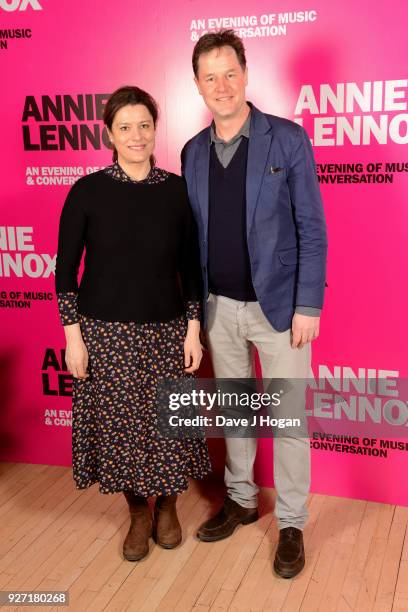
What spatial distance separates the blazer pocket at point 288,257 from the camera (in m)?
2.32

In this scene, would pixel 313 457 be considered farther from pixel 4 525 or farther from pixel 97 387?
pixel 4 525

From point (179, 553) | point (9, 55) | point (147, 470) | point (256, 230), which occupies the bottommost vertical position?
point (179, 553)

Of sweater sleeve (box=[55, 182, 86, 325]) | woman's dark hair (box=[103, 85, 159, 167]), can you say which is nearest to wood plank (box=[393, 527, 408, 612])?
sweater sleeve (box=[55, 182, 86, 325])

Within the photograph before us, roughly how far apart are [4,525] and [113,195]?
4.60ft

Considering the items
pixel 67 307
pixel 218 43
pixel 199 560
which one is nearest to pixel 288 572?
pixel 199 560

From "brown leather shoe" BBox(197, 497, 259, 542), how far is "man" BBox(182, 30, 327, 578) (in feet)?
0.79

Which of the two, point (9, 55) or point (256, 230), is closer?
point (256, 230)

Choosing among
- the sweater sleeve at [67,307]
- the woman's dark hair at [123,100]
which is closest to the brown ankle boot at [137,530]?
Result: the sweater sleeve at [67,307]

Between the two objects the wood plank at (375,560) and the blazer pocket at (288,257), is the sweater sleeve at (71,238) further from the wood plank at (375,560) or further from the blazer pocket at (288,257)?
the wood plank at (375,560)

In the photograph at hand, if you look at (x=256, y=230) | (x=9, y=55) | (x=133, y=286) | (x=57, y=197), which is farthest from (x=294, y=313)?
(x=9, y=55)

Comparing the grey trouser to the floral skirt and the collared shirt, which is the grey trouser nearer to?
the floral skirt

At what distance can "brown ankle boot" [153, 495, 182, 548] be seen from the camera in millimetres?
2609

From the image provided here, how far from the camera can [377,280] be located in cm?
277

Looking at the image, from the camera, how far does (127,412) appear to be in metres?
2.45
